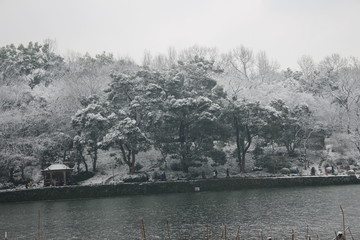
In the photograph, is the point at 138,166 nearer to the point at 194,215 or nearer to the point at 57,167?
the point at 57,167

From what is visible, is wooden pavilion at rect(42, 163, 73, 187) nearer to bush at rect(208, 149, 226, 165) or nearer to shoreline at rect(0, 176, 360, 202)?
shoreline at rect(0, 176, 360, 202)

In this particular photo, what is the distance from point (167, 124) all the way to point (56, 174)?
1167 cm

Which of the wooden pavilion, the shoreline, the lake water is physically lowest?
the lake water

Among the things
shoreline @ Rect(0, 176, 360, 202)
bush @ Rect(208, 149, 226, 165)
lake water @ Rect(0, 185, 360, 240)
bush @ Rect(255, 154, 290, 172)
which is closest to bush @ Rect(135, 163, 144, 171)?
shoreline @ Rect(0, 176, 360, 202)

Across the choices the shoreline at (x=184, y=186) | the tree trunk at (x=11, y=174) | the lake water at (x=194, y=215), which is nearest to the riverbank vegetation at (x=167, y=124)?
the tree trunk at (x=11, y=174)

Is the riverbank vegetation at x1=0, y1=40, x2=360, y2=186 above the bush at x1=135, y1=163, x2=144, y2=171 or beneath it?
above

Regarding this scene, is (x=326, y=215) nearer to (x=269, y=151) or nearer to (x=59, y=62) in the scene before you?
(x=269, y=151)

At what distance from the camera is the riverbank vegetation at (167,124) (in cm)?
4097

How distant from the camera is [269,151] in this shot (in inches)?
1913

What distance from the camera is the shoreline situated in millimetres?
36219

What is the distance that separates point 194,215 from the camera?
23234 millimetres

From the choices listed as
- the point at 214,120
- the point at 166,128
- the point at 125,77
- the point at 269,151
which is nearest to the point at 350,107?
the point at 269,151

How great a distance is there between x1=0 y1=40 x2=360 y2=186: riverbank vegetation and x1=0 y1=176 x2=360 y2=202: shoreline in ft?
13.9

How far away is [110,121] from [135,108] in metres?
3.21
